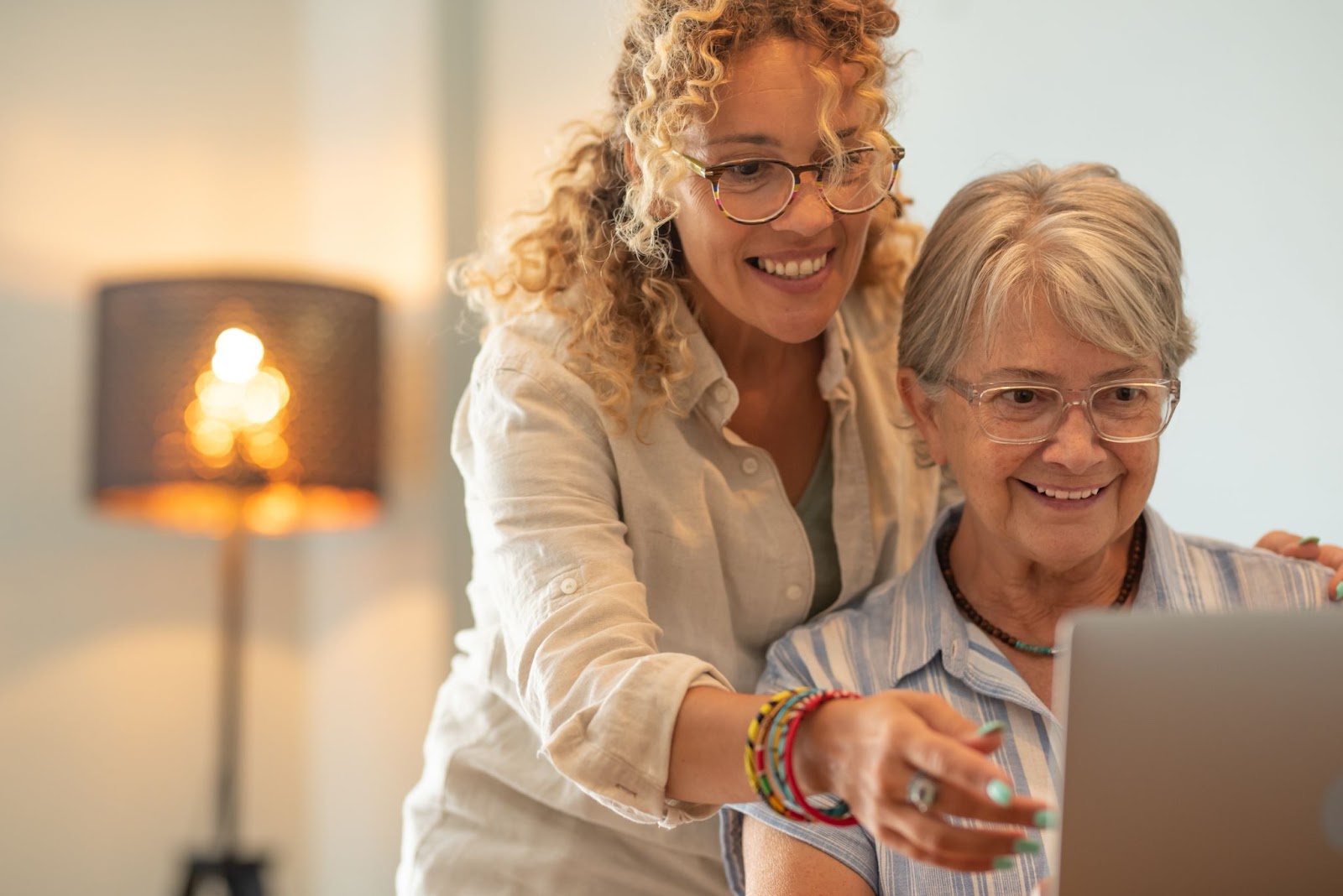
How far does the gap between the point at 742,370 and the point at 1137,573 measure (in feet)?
1.69

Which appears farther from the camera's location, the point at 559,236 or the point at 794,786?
the point at 559,236

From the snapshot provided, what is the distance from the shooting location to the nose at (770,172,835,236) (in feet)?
5.20

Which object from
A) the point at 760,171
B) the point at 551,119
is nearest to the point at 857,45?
the point at 760,171

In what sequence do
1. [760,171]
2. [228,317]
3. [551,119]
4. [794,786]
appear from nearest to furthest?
[794,786] < [760,171] < [228,317] < [551,119]

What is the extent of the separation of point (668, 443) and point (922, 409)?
0.96 feet

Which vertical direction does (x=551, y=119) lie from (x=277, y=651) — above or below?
above

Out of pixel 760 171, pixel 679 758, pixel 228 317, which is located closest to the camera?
pixel 679 758

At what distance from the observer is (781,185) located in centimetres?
160

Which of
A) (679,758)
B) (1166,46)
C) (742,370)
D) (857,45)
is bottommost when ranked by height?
(679,758)

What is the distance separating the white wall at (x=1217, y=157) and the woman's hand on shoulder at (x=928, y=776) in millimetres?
962

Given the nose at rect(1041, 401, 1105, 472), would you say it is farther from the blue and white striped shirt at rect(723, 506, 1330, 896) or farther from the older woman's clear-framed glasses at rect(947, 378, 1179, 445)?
the blue and white striped shirt at rect(723, 506, 1330, 896)

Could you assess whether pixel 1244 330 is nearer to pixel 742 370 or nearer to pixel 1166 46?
pixel 1166 46

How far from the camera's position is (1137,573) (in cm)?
167

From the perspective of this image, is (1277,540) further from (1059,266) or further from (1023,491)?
(1059,266)
